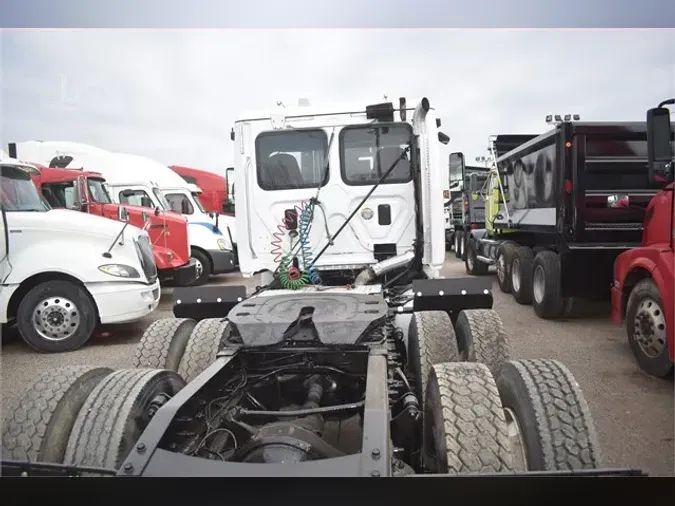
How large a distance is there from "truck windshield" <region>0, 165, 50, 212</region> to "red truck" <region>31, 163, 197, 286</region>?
1.06 meters

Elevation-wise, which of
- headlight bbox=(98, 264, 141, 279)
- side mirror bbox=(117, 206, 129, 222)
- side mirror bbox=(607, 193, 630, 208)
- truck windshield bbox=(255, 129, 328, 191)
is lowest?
headlight bbox=(98, 264, 141, 279)

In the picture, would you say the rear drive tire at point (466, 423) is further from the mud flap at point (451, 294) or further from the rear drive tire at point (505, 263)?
the rear drive tire at point (505, 263)

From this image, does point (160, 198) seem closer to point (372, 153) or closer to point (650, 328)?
point (372, 153)

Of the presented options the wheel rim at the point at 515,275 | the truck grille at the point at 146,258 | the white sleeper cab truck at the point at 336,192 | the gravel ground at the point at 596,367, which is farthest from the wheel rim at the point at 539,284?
the truck grille at the point at 146,258

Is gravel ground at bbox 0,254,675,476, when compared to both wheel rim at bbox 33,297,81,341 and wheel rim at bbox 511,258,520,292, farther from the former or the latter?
wheel rim at bbox 511,258,520,292

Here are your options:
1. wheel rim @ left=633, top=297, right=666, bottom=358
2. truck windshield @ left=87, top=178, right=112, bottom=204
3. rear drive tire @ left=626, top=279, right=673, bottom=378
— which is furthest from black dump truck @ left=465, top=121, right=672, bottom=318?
truck windshield @ left=87, top=178, right=112, bottom=204

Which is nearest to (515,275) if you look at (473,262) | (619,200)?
(619,200)

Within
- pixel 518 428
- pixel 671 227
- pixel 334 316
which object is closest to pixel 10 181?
pixel 334 316

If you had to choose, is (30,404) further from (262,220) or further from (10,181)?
(10,181)

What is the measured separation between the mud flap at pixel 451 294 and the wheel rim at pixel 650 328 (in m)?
1.33

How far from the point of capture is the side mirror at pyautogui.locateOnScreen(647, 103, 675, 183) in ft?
11.6

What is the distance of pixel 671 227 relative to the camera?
4051 millimetres

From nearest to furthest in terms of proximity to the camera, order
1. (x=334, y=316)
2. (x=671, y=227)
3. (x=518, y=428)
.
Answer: (x=518, y=428)
(x=334, y=316)
(x=671, y=227)

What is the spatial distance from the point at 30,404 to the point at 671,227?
438 centimetres
